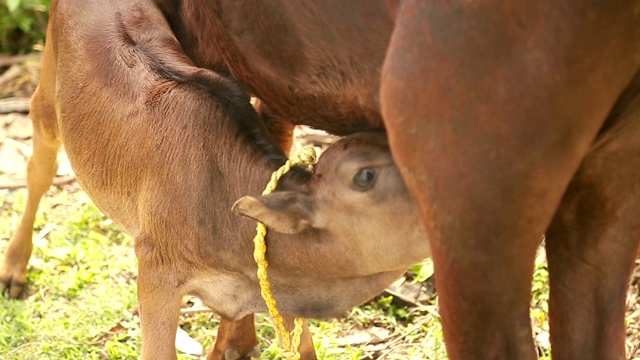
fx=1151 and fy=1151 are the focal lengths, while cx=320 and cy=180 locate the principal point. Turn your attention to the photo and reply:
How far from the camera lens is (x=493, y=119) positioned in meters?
2.53

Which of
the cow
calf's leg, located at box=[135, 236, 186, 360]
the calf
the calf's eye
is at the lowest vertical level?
calf's leg, located at box=[135, 236, 186, 360]

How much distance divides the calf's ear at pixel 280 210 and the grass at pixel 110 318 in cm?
142

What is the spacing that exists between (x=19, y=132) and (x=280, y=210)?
3.95m

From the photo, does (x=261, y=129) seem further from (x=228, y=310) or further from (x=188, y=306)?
(x=188, y=306)

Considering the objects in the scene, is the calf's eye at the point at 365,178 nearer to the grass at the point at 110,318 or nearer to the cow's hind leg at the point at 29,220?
the grass at the point at 110,318

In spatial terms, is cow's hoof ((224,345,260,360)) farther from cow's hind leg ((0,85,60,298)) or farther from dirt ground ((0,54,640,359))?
cow's hind leg ((0,85,60,298))

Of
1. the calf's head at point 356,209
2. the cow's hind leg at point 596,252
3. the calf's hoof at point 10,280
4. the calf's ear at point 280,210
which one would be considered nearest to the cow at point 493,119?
the cow's hind leg at point 596,252

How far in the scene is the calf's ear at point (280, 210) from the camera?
3336mm

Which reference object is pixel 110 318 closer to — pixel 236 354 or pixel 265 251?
pixel 236 354

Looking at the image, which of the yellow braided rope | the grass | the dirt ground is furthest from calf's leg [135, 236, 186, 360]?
the dirt ground

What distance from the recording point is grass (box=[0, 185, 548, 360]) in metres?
4.90

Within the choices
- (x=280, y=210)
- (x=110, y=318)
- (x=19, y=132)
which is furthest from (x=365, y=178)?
(x=19, y=132)

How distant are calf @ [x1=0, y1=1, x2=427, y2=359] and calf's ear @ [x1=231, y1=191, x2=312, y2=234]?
2 centimetres

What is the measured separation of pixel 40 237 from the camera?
5965 mm
